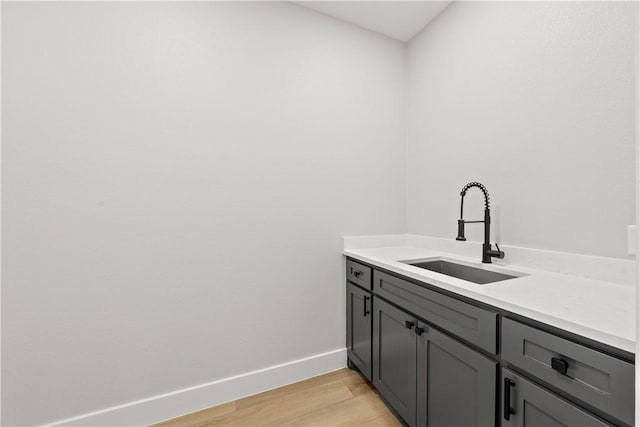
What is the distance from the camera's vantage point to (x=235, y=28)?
1719 millimetres

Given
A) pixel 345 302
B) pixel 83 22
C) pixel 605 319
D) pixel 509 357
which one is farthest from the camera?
pixel 345 302

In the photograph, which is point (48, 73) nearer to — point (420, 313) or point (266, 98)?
point (266, 98)

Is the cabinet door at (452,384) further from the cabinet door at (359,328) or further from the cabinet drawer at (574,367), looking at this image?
the cabinet door at (359,328)

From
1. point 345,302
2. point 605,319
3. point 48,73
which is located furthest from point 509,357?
point 48,73

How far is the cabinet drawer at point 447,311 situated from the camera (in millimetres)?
964

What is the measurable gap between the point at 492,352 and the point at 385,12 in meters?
2.16

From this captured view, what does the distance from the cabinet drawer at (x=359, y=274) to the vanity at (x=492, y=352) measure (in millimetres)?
33

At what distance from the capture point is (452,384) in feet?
3.64

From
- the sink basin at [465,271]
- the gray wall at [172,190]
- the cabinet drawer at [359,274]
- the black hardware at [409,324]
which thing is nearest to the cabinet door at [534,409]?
the black hardware at [409,324]

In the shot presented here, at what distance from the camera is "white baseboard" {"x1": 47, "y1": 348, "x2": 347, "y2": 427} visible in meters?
1.44

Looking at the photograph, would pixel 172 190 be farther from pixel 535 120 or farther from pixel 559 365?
pixel 535 120

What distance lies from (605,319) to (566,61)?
116 cm

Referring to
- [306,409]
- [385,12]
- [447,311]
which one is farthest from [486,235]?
[385,12]

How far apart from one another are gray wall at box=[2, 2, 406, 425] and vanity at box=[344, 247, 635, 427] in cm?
64
